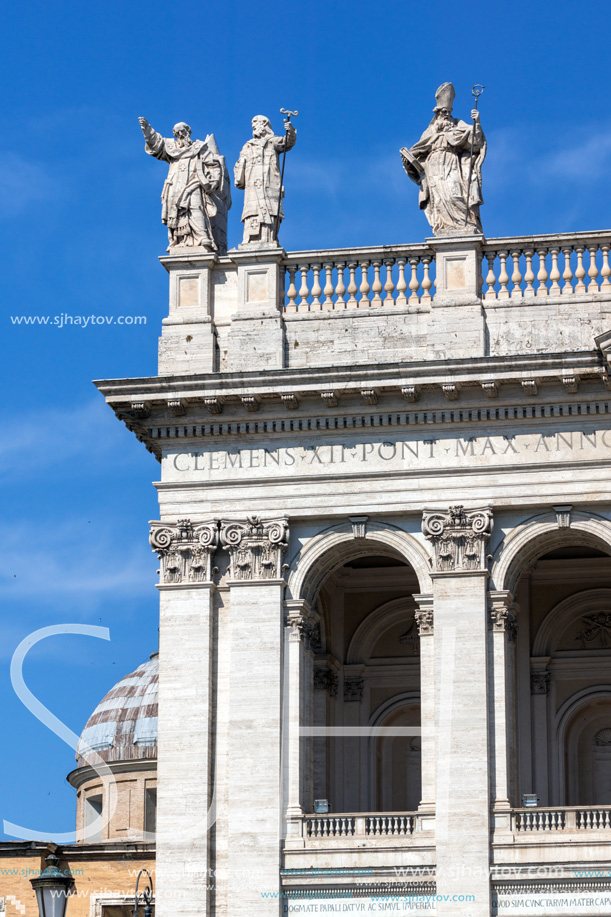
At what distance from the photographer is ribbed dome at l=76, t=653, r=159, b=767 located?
6209cm

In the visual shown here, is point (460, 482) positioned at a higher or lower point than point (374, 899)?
higher

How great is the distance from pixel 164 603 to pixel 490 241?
850cm

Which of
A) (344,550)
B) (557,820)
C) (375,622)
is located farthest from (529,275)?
(557,820)

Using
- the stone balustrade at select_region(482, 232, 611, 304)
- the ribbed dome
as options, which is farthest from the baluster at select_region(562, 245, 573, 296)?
the ribbed dome

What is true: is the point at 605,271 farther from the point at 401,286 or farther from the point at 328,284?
A: the point at 328,284

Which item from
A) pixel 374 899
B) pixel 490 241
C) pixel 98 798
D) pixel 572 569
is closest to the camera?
pixel 374 899

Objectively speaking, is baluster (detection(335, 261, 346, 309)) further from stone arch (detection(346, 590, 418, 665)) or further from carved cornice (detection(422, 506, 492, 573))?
stone arch (detection(346, 590, 418, 665))

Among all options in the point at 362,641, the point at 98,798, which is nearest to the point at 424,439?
the point at 362,641

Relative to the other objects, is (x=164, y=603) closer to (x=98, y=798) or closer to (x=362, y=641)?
(x=362, y=641)

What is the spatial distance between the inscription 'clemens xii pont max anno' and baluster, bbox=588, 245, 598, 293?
274 cm

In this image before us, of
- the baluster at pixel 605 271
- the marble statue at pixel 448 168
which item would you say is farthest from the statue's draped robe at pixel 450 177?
the baluster at pixel 605 271

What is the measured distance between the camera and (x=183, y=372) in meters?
40.9

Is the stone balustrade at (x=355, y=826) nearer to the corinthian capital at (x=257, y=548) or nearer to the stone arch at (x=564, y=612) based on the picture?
the corinthian capital at (x=257, y=548)

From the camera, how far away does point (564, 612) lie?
44.3m
